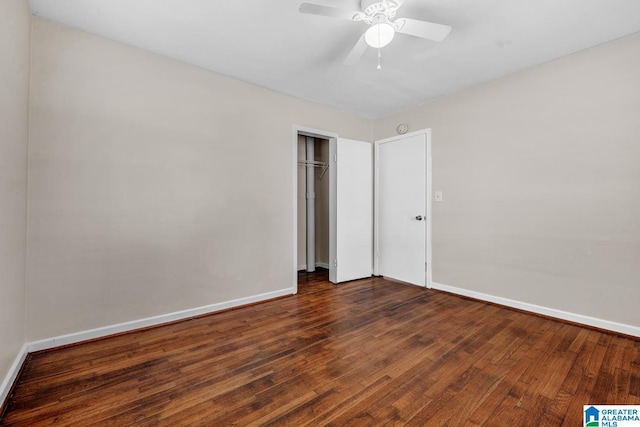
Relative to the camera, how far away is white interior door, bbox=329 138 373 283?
3.94 metres

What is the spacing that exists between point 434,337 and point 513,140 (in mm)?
2235

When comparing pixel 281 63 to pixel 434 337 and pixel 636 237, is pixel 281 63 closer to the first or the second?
pixel 434 337

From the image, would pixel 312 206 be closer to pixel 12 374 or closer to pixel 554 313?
pixel 554 313

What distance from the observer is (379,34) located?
6.06ft

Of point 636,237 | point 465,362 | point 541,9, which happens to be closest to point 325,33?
point 541,9

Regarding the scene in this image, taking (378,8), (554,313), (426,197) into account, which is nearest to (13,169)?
(378,8)

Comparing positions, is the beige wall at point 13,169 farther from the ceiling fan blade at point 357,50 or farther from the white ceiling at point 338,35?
the ceiling fan blade at point 357,50

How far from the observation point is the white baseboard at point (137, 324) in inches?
82.5

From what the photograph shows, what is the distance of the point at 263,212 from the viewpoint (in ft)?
10.7

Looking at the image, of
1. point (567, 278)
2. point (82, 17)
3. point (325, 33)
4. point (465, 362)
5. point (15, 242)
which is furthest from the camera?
point (567, 278)

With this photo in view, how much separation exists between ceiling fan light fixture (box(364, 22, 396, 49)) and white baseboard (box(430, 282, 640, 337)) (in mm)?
2895

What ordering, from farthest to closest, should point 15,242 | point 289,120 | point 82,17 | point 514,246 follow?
point 289,120, point 514,246, point 82,17, point 15,242

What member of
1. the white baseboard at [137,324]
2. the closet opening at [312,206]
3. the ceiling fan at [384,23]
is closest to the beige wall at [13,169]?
the white baseboard at [137,324]

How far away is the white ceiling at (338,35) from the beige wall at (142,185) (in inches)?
10.5
